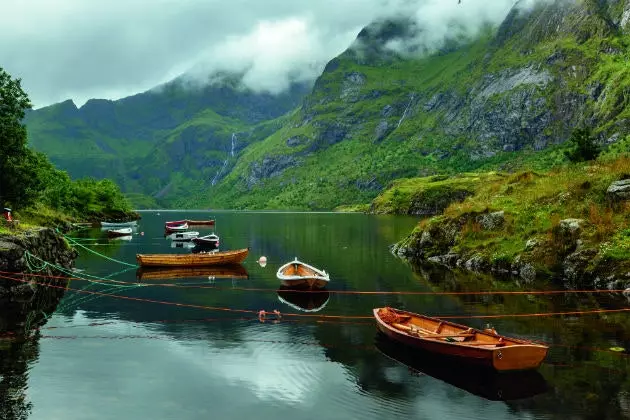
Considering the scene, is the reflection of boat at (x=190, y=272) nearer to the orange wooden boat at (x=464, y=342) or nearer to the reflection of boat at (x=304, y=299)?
the reflection of boat at (x=304, y=299)

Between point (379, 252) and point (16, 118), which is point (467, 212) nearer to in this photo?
point (379, 252)

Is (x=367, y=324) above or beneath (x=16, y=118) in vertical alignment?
beneath

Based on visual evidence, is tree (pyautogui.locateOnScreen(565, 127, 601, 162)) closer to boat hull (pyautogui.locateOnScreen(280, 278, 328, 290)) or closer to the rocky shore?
boat hull (pyautogui.locateOnScreen(280, 278, 328, 290))

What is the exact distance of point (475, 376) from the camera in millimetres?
25938

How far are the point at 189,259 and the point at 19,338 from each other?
38.3 m

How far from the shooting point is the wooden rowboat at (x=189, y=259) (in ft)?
230

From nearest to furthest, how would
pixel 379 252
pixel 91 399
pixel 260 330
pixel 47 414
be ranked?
1. pixel 47 414
2. pixel 91 399
3. pixel 260 330
4. pixel 379 252

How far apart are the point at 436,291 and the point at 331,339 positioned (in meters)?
20.5

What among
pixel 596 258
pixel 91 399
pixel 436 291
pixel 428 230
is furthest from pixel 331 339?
pixel 428 230

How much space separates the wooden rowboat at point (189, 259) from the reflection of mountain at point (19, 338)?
16112 mm

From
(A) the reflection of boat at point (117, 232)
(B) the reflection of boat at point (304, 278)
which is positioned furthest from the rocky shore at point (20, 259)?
(A) the reflection of boat at point (117, 232)

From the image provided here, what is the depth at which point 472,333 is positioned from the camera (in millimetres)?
28281

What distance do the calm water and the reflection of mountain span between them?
0.16 m

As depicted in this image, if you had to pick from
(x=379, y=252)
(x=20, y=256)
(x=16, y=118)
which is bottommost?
(x=379, y=252)
